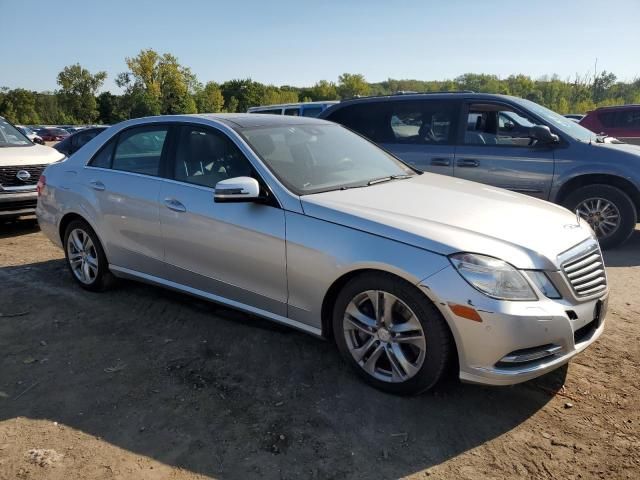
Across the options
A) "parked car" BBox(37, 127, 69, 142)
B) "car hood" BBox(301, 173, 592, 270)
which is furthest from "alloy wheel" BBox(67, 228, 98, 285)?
"parked car" BBox(37, 127, 69, 142)

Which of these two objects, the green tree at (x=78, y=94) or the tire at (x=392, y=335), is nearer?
the tire at (x=392, y=335)

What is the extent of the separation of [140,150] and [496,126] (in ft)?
14.3

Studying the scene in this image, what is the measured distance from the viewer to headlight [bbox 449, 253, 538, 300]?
2.65 meters

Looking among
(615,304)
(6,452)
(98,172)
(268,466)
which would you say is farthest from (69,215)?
(615,304)

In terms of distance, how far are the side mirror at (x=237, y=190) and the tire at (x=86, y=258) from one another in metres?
1.90

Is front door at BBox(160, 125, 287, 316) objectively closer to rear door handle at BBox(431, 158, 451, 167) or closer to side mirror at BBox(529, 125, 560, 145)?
rear door handle at BBox(431, 158, 451, 167)

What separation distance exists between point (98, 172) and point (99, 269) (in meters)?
0.87

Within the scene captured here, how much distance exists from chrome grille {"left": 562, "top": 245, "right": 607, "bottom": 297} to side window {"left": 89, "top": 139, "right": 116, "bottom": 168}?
3.79 metres

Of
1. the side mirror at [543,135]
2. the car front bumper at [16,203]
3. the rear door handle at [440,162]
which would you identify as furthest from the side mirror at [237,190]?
the car front bumper at [16,203]

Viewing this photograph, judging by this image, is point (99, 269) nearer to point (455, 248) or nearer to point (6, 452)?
point (6, 452)

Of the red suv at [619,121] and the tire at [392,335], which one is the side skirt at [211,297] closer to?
the tire at [392,335]

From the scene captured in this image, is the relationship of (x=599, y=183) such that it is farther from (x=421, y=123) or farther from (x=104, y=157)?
(x=104, y=157)

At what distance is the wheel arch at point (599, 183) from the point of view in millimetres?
6066

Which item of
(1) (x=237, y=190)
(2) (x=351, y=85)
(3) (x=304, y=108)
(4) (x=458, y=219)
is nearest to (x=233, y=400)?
(1) (x=237, y=190)
